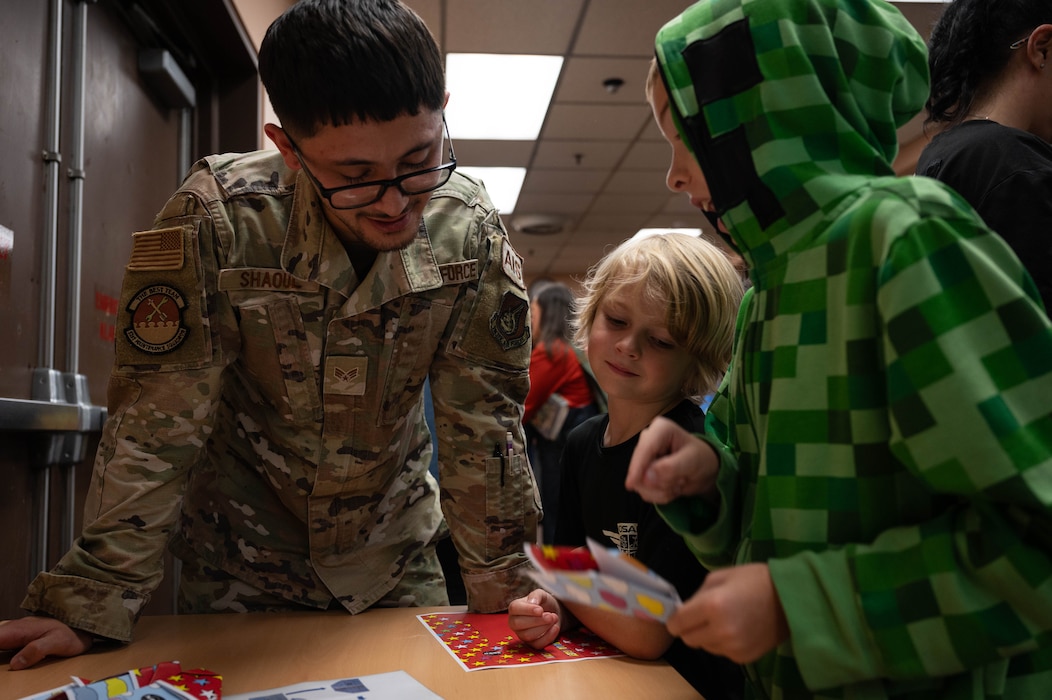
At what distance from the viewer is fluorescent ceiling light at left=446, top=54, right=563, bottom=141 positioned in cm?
421

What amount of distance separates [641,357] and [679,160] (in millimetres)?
476

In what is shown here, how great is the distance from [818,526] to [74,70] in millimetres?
1752

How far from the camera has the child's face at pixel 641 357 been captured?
1.26 m

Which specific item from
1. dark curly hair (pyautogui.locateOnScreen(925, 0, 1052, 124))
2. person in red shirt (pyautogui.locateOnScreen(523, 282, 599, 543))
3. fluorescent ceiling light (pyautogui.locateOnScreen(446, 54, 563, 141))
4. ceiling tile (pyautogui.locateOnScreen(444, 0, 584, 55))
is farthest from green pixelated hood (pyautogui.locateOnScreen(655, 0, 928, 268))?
fluorescent ceiling light (pyautogui.locateOnScreen(446, 54, 563, 141))

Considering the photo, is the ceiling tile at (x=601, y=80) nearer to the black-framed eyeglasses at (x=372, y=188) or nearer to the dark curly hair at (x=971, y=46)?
the dark curly hair at (x=971, y=46)

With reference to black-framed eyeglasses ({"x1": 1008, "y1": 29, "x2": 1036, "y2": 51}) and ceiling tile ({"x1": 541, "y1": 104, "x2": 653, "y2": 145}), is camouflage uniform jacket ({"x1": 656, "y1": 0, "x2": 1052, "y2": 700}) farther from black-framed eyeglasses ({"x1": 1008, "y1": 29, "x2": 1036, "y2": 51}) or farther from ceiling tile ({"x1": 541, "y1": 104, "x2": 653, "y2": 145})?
ceiling tile ({"x1": 541, "y1": 104, "x2": 653, "y2": 145})

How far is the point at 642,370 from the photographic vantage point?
126 centimetres

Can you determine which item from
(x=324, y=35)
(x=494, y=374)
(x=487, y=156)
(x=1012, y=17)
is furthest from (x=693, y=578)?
(x=487, y=156)

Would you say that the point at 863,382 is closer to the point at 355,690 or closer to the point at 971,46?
the point at 355,690

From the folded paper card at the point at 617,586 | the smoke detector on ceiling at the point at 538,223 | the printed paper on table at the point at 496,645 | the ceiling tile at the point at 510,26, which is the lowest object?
the printed paper on table at the point at 496,645

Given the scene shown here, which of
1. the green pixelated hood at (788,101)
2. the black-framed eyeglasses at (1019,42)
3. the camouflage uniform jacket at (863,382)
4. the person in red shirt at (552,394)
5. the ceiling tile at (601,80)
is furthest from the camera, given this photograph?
the ceiling tile at (601,80)

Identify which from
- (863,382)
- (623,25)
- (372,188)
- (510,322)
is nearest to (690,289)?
(510,322)

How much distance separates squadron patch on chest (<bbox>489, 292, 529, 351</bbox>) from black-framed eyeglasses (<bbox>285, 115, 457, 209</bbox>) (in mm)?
243

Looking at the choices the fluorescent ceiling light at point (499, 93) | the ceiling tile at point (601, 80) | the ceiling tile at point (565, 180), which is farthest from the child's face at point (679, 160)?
the ceiling tile at point (565, 180)
